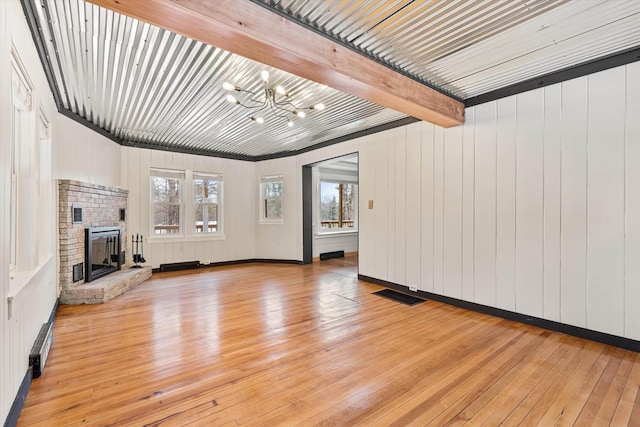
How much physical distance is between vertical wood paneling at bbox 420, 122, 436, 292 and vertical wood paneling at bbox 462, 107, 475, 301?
0.48 metres

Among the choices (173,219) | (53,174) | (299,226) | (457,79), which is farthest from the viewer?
(299,226)

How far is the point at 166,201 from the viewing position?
6.56m

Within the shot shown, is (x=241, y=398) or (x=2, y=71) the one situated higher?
(x=2, y=71)

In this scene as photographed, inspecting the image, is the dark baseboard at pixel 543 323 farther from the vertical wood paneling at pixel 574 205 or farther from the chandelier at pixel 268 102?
the chandelier at pixel 268 102

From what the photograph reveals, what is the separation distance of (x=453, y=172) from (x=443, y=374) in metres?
2.69

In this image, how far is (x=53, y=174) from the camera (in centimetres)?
371

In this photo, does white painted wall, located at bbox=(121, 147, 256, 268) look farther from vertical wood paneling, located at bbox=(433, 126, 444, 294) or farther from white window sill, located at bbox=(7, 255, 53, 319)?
vertical wood paneling, located at bbox=(433, 126, 444, 294)

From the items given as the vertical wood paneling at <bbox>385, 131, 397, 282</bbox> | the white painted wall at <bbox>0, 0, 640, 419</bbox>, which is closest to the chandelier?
the vertical wood paneling at <bbox>385, 131, 397, 282</bbox>

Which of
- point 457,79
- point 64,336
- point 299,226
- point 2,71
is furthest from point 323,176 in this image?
point 2,71

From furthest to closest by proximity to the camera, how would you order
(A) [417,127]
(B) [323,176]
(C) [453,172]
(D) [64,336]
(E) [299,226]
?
(B) [323,176] → (E) [299,226] → (A) [417,127] → (C) [453,172] → (D) [64,336]

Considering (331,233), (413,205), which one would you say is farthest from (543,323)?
(331,233)

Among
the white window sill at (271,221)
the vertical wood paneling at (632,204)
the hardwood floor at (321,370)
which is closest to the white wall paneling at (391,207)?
the hardwood floor at (321,370)

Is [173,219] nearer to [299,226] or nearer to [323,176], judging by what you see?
[299,226]

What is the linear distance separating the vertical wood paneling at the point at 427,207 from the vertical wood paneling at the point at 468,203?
0.48 meters
